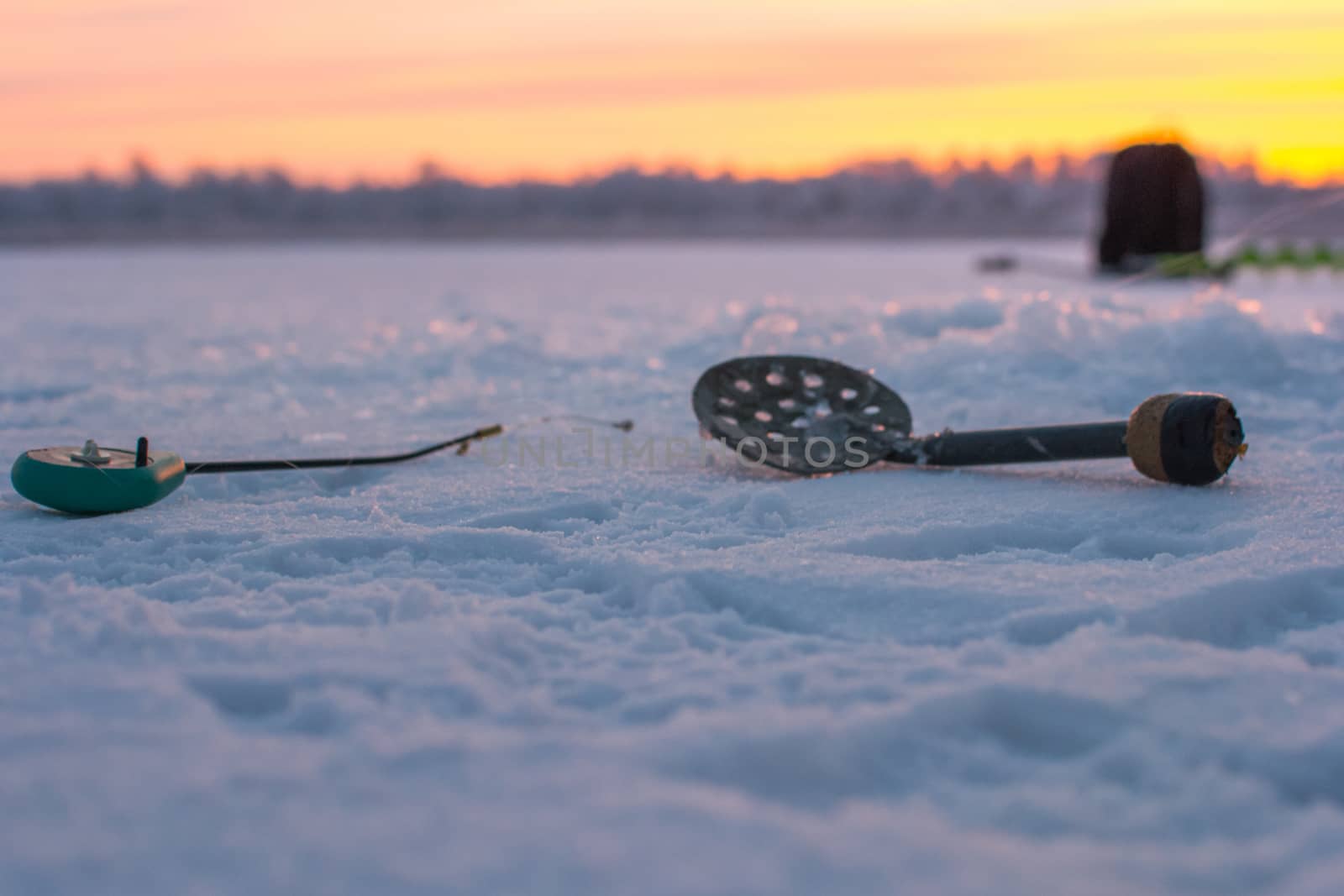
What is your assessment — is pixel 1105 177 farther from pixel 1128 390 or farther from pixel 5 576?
pixel 5 576

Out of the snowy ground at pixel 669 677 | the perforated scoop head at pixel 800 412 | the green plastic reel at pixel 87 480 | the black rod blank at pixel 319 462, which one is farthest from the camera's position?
the perforated scoop head at pixel 800 412

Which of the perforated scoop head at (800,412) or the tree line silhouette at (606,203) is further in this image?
the tree line silhouette at (606,203)

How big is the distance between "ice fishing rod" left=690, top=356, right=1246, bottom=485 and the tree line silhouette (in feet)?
100

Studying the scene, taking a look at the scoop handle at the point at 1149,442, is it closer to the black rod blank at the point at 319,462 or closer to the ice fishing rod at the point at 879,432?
the ice fishing rod at the point at 879,432

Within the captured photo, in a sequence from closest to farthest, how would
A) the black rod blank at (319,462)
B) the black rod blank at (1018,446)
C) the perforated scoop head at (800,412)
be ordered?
1. the black rod blank at (1018,446)
2. the black rod blank at (319,462)
3. the perforated scoop head at (800,412)

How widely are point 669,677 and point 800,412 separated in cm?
141

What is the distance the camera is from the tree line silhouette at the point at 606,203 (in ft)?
115

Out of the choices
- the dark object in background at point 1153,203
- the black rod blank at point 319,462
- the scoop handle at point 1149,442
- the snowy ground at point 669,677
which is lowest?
the snowy ground at point 669,677

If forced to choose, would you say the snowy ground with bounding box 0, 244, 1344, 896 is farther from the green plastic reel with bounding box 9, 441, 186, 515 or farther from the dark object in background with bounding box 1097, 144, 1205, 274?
the dark object in background with bounding box 1097, 144, 1205, 274

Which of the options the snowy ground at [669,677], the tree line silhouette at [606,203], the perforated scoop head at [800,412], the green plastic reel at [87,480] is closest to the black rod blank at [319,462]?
the snowy ground at [669,677]

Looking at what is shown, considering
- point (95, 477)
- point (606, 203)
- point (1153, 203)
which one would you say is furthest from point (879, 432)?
point (606, 203)

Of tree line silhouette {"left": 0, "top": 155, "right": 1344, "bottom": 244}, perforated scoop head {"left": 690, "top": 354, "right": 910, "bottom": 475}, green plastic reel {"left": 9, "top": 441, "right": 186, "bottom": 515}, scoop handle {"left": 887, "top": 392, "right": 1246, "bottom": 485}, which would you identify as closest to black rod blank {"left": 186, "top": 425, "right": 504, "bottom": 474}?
green plastic reel {"left": 9, "top": 441, "right": 186, "bottom": 515}

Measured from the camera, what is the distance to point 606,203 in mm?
40125

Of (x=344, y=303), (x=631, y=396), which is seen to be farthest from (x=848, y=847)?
(x=344, y=303)
